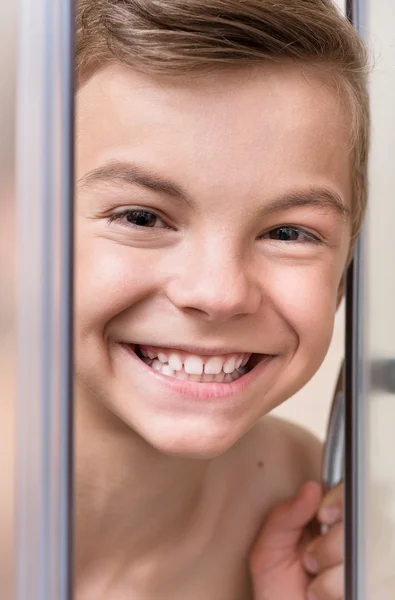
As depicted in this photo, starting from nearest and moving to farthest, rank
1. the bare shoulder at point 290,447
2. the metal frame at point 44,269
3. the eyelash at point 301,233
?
1. the metal frame at point 44,269
2. the eyelash at point 301,233
3. the bare shoulder at point 290,447

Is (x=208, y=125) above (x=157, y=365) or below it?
above

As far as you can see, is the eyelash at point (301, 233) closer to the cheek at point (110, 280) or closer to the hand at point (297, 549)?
the cheek at point (110, 280)

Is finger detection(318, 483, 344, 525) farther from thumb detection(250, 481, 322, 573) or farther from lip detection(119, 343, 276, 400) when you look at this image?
lip detection(119, 343, 276, 400)

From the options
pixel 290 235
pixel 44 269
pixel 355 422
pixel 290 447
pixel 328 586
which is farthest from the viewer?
pixel 290 447

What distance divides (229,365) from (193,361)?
Answer: 0.03 m

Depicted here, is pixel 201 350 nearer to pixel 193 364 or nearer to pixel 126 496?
pixel 193 364

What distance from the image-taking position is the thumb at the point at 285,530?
2.26ft

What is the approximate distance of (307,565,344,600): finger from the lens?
62cm

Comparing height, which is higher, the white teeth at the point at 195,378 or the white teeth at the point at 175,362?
the white teeth at the point at 175,362

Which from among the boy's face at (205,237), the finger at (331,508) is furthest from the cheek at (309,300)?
the finger at (331,508)

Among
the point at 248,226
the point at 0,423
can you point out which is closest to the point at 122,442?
the point at 248,226

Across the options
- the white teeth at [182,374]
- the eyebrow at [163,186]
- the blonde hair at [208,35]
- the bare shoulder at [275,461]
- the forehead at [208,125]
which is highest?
the blonde hair at [208,35]

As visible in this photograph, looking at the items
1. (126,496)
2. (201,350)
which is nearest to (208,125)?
(201,350)

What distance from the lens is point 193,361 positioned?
53cm
